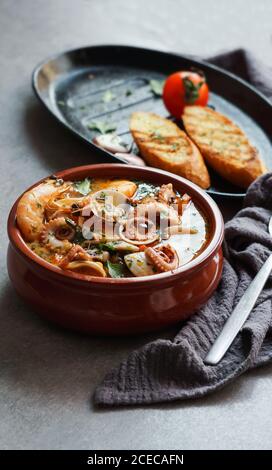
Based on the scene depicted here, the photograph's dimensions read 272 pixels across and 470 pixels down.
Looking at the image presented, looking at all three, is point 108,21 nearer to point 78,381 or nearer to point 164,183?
Answer: point 164,183

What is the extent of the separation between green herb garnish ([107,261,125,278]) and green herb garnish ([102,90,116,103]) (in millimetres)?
1534

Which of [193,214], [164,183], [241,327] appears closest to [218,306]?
[241,327]

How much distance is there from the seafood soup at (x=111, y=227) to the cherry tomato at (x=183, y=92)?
40.2 inches

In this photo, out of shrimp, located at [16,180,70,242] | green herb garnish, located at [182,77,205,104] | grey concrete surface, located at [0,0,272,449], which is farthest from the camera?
green herb garnish, located at [182,77,205,104]

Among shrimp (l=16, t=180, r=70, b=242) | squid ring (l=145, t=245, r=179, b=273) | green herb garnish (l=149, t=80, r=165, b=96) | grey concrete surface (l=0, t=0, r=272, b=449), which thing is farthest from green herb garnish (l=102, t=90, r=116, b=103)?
squid ring (l=145, t=245, r=179, b=273)

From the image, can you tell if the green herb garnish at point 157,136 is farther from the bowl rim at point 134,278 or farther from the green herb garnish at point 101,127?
the bowl rim at point 134,278

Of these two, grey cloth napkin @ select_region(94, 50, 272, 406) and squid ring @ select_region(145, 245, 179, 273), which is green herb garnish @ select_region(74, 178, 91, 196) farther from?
grey cloth napkin @ select_region(94, 50, 272, 406)

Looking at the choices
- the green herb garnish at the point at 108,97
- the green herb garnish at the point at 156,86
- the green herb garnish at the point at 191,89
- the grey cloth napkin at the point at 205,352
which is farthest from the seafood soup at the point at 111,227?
the green herb garnish at the point at 156,86

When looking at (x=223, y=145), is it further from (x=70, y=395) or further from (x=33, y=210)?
(x=70, y=395)

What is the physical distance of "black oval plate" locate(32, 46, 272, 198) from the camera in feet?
11.0

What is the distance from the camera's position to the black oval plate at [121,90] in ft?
11.0

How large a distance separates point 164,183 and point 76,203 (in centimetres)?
37

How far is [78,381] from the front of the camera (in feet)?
6.94

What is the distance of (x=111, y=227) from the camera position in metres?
2.28
